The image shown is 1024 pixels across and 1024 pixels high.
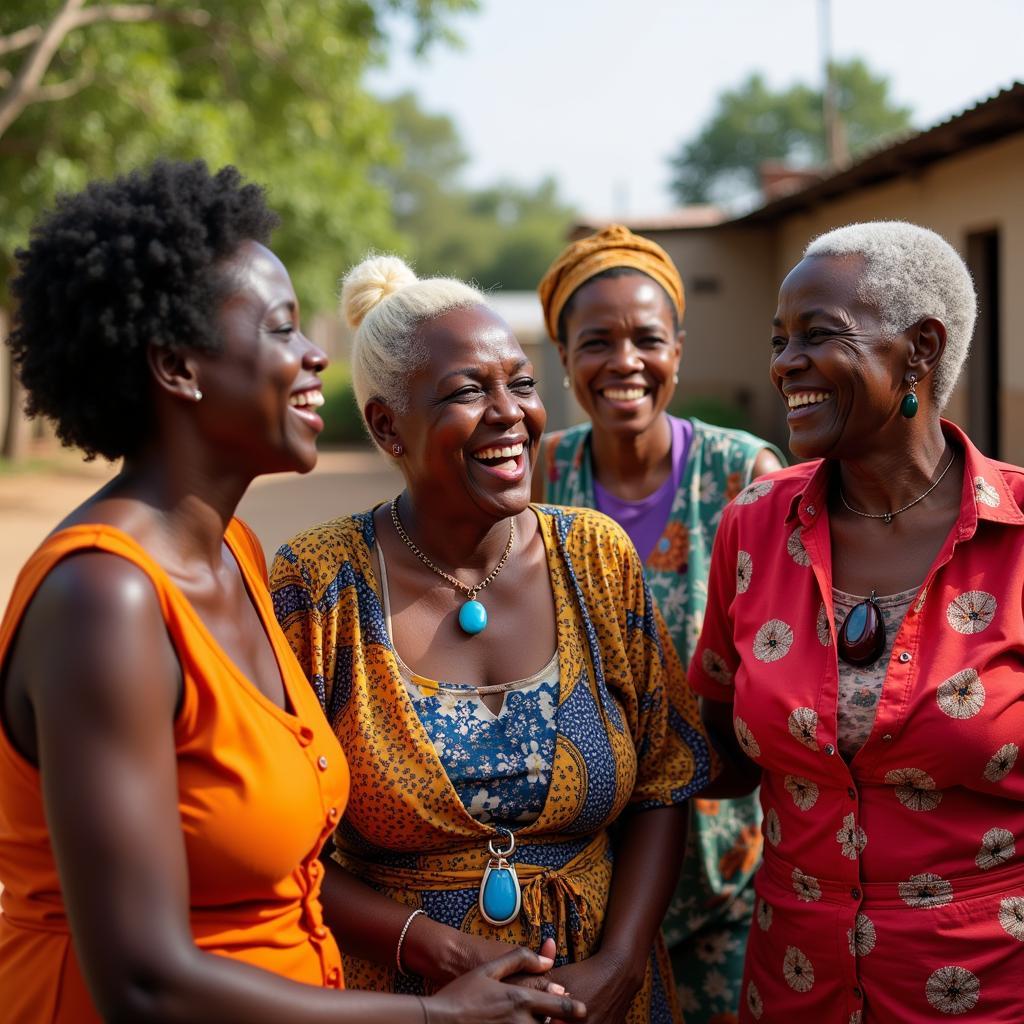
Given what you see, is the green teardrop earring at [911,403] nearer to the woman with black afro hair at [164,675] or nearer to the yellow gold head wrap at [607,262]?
the woman with black afro hair at [164,675]

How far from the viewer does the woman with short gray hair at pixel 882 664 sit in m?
2.41

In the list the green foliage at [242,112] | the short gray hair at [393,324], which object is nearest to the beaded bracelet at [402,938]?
the short gray hair at [393,324]

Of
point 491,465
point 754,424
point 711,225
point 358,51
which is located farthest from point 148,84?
point 491,465

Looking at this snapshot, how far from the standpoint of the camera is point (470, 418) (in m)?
2.77

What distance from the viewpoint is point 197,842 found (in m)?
1.91

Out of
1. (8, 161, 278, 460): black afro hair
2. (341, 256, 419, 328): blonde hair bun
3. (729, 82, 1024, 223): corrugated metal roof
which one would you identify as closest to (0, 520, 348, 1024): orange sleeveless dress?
(8, 161, 278, 460): black afro hair

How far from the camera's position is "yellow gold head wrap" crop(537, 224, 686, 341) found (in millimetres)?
4047

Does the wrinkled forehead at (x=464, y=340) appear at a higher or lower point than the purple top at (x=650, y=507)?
higher

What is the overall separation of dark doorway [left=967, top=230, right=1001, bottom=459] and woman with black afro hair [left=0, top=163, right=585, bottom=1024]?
12.3 m

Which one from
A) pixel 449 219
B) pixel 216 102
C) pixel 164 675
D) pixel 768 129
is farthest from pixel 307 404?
pixel 449 219

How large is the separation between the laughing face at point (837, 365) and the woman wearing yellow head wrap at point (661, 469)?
1085mm

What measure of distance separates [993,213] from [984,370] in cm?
182

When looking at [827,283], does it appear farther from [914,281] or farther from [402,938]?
[402,938]

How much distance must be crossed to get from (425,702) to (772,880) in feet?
2.78
